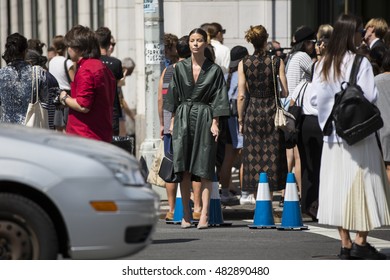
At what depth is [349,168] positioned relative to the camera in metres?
10.9

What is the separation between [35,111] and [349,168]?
12.4ft

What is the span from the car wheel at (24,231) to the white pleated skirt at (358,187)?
9.04 feet

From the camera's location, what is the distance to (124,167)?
30.3 ft

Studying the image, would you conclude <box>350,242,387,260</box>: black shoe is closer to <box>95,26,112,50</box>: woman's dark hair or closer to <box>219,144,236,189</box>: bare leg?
<box>219,144,236,189</box>: bare leg

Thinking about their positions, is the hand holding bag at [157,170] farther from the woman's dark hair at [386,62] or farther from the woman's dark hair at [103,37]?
the woman's dark hair at [386,62]

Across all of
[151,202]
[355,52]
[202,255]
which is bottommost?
[202,255]

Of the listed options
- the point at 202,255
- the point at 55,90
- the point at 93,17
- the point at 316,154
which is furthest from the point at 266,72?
the point at 93,17

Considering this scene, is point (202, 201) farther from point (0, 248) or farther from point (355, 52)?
point (0, 248)

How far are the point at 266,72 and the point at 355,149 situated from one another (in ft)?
13.5

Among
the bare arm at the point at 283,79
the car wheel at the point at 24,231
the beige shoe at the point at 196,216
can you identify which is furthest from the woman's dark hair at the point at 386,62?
A: the car wheel at the point at 24,231

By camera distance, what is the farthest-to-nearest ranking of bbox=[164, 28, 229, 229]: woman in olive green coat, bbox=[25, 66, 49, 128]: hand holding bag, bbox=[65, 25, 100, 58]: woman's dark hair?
bbox=[164, 28, 229, 229]: woman in olive green coat, bbox=[25, 66, 49, 128]: hand holding bag, bbox=[65, 25, 100, 58]: woman's dark hair

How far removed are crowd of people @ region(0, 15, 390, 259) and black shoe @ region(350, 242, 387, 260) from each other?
0.01 m

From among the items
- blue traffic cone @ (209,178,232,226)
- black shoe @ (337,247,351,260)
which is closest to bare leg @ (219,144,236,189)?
blue traffic cone @ (209,178,232,226)

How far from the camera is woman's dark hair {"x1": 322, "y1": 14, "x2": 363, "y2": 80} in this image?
11.0 metres
